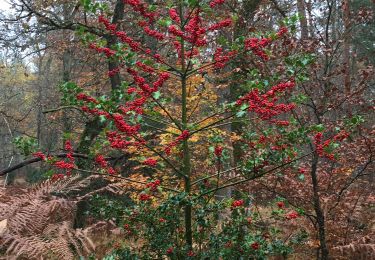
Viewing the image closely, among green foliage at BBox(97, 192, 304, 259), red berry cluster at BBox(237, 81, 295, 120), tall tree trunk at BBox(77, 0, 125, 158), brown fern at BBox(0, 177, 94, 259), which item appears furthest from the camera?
tall tree trunk at BBox(77, 0, 125, 158)

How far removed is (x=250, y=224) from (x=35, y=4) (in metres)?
8.52

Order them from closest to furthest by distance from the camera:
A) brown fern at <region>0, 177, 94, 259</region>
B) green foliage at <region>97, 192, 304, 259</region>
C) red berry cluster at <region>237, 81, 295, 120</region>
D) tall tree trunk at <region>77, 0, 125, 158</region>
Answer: red berry cluster at <region>237, 81, 295, 120</region> < green foliage at <region>97, 192, 304, 259</region> < brown fern at <region>0, 177, 94, 259</region> < tall tree trunk at <region>77, 0, 125, 158</region>

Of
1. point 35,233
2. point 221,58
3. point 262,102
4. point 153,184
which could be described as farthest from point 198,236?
point 35,233

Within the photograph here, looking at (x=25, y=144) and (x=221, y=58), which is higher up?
(x=221, y=58)

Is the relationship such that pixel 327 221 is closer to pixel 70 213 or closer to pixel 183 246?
pixel 183 246

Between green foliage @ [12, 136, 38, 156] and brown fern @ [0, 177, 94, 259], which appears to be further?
brown fern @ [0, 177, 94, 259]

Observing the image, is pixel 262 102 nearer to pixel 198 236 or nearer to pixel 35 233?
pixel 198 236

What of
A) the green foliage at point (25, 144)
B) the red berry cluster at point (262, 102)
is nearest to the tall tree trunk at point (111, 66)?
the green foliage at point (25, 144)

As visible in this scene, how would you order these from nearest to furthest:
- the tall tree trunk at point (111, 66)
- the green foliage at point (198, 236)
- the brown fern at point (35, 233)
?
the green foliage at point (198, 236) → the brown fern at point (35, 233) → the tall tree trunk at point (111, 66)

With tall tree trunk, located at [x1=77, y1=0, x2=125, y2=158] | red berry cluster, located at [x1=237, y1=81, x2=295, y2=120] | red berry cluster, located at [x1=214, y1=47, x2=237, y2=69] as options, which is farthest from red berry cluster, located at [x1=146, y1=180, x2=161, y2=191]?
tall tree trunk, located at [x1=77, y1=0, x2=125, y2=158]

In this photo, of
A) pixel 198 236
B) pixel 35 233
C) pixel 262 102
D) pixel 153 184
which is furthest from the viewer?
pixel 35 233

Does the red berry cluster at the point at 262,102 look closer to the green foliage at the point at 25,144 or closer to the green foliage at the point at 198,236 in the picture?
the green foliage at the point at 198,236

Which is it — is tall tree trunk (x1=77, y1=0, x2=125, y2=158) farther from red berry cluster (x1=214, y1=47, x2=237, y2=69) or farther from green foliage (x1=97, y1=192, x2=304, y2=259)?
red berry cluster (x1=214, y1=47, x2=237, y2=69)

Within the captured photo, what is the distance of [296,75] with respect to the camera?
325 cm
